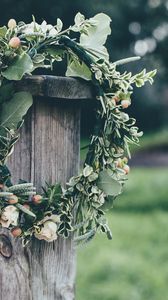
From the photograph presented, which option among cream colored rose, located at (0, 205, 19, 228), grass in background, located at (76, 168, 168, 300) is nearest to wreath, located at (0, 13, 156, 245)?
cream colored rose, located at (0, 205, 19, 228)

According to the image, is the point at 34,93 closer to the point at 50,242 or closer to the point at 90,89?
the point at 90,89

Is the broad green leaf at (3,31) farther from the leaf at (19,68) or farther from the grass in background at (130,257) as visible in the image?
the grass in background at (130,257)

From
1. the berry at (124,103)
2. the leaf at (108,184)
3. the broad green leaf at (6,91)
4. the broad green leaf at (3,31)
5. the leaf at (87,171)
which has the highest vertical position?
the broad green leaf at (3,31)

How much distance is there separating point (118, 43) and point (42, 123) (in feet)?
73.5

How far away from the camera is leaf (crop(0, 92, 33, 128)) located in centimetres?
179

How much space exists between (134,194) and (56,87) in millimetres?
8628

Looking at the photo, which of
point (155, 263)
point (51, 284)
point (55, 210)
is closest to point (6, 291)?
point (51, 284)

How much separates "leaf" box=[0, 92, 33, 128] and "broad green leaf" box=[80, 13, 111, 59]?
0.25 meters

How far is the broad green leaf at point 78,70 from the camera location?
1932 millimetres

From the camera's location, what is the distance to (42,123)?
6.24ft

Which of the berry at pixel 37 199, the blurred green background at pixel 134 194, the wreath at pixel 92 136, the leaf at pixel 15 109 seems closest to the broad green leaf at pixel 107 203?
the wreath at pixel 92 136

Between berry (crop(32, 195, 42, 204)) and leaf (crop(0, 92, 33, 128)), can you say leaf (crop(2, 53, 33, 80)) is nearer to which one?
leaf (crop(0, 92, 33, 128))

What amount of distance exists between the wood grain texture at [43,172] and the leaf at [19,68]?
14 centimetres

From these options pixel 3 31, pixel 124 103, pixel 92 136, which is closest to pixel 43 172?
pixel 92 136
